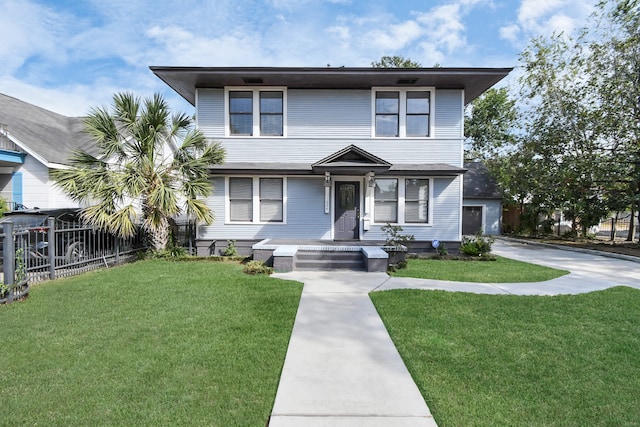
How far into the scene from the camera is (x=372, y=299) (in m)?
5.68

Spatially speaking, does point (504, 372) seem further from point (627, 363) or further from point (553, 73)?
point (553, 73)

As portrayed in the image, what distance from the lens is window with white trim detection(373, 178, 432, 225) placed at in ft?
36.1

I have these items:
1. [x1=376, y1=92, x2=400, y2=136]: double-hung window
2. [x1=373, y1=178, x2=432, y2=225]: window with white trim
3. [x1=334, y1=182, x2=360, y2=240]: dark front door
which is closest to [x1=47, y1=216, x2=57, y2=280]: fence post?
[x1=334, y1=182, x2=360, y2=240]: dark front door

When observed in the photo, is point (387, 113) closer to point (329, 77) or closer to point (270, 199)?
point (329, 77)

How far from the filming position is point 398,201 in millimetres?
10969

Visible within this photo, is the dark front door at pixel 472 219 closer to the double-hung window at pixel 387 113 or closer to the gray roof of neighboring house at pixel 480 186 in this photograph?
the gray roof of neighboring house at pixel 480 186

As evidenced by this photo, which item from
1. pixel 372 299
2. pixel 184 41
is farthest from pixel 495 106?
pixel 372 299

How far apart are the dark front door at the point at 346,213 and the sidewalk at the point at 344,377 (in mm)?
5835

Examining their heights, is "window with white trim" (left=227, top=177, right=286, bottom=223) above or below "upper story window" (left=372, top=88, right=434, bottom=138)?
below

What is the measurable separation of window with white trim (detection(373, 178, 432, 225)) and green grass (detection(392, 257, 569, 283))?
1.77 m

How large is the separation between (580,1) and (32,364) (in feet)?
70.8

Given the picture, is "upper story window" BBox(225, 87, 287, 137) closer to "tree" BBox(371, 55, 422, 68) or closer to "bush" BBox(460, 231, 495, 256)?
"bush" BBox(460, 231, 495, 256)

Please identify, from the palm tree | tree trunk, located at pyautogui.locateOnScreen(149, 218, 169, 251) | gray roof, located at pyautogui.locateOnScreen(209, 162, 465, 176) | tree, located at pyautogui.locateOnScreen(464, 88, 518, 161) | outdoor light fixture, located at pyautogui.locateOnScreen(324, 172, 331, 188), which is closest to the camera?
the palm tree

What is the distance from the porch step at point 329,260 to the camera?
8.62m
